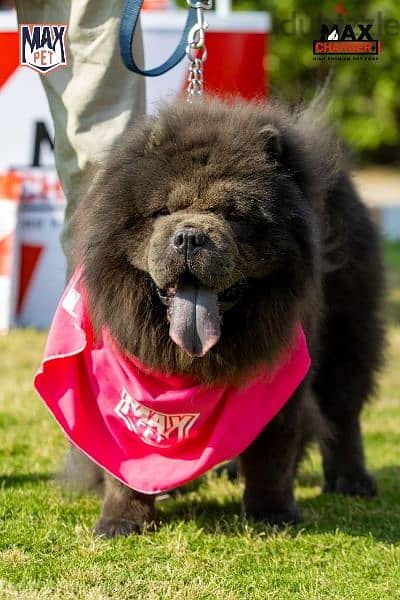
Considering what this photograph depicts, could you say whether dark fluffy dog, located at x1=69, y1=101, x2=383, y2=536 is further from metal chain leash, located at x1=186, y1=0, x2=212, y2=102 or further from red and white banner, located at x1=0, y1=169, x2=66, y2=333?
red and white banner, located at x1=0, y1=169, x2=66, y2=333

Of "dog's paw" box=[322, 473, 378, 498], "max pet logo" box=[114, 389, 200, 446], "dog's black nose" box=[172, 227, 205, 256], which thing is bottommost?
"dog's paw" box=[322, 473, 378, 498]

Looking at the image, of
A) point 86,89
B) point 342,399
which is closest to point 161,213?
point 86,89

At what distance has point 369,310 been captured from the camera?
4.15 m

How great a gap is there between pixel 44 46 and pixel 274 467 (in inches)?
74.7

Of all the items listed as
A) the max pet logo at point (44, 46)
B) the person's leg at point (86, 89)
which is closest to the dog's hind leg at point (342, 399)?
the person's leg at point (86, 89)

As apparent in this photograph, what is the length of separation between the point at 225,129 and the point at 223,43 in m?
4.72

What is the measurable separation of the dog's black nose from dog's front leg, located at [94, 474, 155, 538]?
3.50 feet

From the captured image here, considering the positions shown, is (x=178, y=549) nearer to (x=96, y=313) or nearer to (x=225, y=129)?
(x=96, y=313)

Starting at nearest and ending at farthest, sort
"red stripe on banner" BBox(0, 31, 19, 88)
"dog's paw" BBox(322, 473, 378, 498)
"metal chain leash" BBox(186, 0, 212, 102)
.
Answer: "metal chain leash" BBox(186, 0, 212, 102) < "dog's paw" BBox(322, 473, 378, 498) < "red stripe on banner" BBox(0, 31, 19, 88)

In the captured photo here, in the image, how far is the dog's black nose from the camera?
8.95 feet

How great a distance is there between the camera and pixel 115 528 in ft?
10.6

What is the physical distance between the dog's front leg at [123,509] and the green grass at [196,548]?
0.06 meters

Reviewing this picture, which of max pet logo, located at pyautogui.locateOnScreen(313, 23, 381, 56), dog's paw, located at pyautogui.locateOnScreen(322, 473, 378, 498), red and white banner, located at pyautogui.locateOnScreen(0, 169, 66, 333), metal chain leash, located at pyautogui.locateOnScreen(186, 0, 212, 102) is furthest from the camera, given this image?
red and white banner, located at pyautogui.locateOnScreen(0, 169, 66, 333)

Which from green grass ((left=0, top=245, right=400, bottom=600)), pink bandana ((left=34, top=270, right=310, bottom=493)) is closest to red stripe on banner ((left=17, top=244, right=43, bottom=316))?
green grass ((left=0, top=245, right=400, bottom=600))
